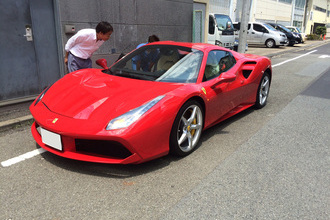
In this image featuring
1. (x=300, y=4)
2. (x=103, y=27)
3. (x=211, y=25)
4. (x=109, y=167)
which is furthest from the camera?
(x=300, y=4)

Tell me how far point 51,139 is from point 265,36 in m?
20.3

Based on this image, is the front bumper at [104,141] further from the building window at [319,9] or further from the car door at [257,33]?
the building window at [319,9]

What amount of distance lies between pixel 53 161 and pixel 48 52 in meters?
3.65

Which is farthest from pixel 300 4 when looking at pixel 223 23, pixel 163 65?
pixel 163 65

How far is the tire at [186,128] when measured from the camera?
297 cm

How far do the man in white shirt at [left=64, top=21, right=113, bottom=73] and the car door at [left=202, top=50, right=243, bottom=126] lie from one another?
5.43 feet

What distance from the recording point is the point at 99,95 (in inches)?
119

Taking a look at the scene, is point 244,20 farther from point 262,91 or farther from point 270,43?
point 270,43

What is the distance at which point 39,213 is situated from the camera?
2213 mm

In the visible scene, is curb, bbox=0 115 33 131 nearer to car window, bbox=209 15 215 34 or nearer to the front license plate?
the front license plate

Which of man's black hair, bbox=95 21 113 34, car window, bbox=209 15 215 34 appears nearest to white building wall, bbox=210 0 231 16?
car window, bbox=209 15 215 34

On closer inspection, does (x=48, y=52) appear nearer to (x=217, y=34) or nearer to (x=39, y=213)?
(x=39, y=213)

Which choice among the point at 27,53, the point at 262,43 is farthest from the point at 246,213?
Result: the point at 262,43

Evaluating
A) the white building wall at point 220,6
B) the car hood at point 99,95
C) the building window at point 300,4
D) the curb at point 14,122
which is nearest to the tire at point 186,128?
the car hood at point 99,95
